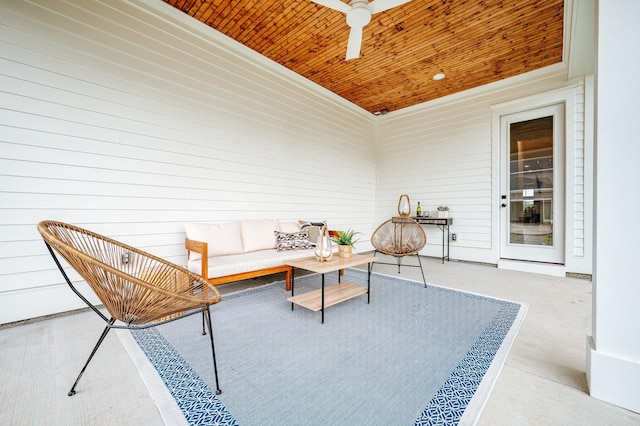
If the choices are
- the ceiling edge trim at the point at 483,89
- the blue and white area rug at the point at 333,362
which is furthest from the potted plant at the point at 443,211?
the blue and white area rug at the point at 333,362

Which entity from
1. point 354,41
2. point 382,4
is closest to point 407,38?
point 354,41

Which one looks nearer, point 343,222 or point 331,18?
Answer: point 331,18

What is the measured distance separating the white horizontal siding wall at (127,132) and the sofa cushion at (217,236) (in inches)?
8.6

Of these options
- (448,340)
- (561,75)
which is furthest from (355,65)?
(448,340)

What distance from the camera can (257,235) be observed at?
11.6 feet

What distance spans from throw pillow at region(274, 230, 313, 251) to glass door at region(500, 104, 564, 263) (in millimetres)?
3384

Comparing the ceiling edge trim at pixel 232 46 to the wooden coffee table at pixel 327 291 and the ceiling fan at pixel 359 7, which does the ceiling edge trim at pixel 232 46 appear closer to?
the ceiling fan at pixel 359 7

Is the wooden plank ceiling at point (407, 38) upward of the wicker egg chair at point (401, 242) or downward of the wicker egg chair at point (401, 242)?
upward

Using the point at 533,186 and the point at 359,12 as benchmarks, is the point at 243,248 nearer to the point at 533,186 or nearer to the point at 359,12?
the point at 359,12

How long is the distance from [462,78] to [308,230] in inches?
141

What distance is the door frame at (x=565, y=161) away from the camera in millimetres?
3750

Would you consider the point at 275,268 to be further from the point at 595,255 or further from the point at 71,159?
the point at 595,255

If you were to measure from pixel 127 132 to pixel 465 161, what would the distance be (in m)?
5.15

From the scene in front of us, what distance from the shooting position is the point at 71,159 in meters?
2.40
